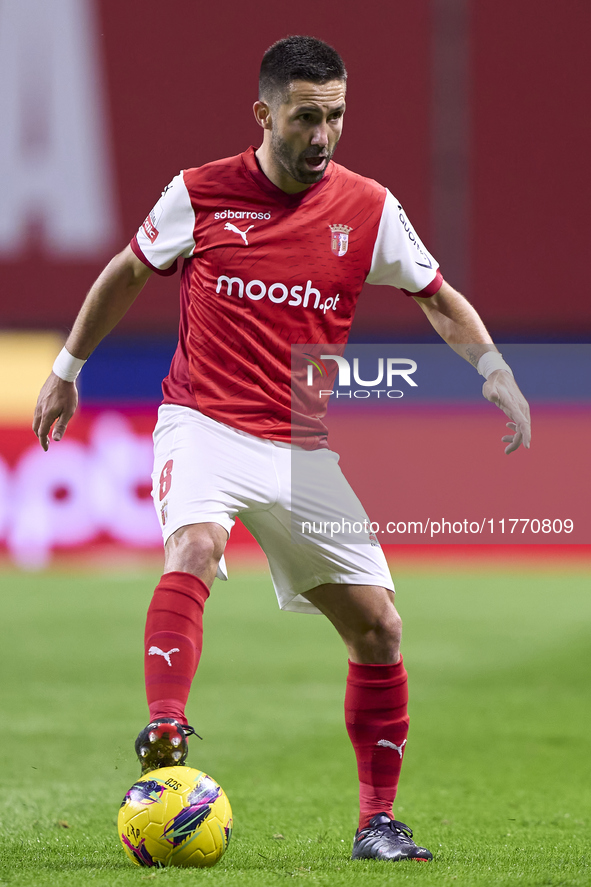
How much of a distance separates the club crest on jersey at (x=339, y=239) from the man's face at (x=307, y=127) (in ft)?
0.50

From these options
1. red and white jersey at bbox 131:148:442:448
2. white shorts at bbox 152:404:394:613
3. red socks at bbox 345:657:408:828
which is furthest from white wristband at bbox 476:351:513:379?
red socks at bbox 345:657:408:828

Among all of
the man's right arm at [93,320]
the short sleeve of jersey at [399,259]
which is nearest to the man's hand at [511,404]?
the short sleeve of jersey at [399,259]

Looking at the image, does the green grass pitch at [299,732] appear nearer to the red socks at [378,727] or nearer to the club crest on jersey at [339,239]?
the red socks at [378,727]

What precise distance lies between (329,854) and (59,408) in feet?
4.55

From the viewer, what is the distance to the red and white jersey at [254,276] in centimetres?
327

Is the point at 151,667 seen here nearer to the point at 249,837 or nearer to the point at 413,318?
the point at 249,837


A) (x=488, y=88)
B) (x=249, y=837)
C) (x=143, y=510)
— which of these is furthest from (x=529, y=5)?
(x=249, y=837)

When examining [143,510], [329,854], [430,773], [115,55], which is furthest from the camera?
[115,55]

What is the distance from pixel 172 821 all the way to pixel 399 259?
1.60 meters

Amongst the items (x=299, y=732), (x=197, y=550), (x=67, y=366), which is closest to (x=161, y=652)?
(x=197, y=550)

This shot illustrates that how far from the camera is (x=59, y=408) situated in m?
3.42

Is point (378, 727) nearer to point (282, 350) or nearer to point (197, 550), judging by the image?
point (197, 550)

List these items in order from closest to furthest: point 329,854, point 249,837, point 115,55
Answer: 1. point 329,854
2. point 249,837
3. point 115,55

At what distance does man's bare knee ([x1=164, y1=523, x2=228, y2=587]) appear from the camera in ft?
9.77
